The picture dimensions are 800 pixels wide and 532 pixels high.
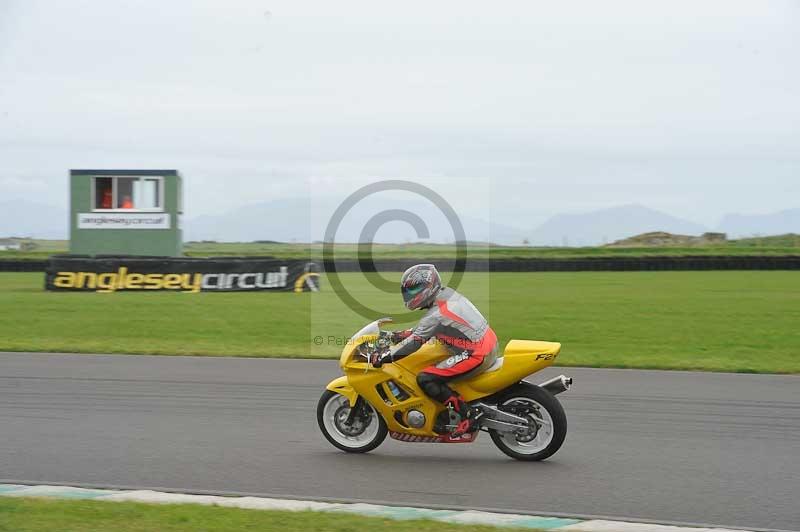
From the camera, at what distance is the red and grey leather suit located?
7.64 m

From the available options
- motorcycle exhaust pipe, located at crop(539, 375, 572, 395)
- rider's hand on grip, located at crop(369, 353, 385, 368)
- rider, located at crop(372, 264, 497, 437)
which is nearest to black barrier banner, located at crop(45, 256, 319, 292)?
rider's hand on grip, located at crop(369, 353, 385, 368)

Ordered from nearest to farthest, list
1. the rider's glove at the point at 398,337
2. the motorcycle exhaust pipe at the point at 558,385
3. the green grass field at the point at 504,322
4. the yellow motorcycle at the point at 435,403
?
the motorcycle exhaust pipe at the point at 558,385 → the yellow motorcycle at the point at 435,403 → the rider's glove at the point at 398,337 → the green grass field at the point at 504,322

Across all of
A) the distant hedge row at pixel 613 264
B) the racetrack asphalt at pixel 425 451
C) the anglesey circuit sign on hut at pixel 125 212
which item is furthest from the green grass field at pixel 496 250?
the racetrack asphalt at pixel 425 451

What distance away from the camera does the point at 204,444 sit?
8.20m

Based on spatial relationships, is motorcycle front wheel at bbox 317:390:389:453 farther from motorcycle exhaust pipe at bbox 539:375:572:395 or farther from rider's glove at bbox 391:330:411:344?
motorcycle exhaust pipe at bbox 539:375:572:395

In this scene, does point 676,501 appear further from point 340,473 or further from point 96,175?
point 96,175

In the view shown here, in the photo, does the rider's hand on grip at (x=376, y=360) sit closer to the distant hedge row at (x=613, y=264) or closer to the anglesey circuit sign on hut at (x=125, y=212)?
the anglesey circuit sign on hut at (x=125, y=212)

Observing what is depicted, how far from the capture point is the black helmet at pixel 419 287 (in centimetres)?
767

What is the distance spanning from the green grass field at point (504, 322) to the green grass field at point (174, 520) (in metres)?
9.10

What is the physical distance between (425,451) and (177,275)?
21698 mm

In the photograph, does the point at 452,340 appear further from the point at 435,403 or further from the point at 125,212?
the point at 125,212

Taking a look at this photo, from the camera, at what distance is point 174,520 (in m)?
5.49

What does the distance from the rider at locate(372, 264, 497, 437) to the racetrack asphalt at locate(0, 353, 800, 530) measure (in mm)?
587

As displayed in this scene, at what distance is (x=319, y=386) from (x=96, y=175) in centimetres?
2601
